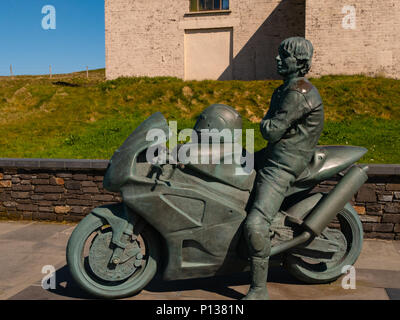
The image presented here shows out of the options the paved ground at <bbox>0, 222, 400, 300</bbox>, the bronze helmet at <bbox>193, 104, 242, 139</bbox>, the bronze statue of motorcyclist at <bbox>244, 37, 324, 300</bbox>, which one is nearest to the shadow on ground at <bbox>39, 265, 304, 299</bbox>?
the paved ground at <bbox>0, 222, 400, 300</bbox>

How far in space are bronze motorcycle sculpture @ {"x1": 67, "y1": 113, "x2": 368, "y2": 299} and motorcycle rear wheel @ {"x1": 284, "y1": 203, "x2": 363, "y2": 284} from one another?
0.27 m

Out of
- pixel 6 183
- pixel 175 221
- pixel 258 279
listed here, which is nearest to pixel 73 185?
pixel 6 183

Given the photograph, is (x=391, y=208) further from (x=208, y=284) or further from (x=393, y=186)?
(x=208, y=284)

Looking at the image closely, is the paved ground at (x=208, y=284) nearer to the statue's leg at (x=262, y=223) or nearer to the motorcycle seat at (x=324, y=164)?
the statue's leg at (x=262, y=223)

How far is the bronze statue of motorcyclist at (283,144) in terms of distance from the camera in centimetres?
335

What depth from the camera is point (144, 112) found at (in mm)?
12680

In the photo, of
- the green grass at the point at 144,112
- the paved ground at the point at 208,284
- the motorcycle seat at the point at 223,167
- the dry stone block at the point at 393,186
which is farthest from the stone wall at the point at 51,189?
the motorcycle seat at the point at 223,167

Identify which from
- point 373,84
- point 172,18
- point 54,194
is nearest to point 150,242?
point 54,194

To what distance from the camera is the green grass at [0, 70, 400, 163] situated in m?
9.46

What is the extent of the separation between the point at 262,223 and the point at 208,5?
20524 mm

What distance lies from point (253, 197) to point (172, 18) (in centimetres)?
1975

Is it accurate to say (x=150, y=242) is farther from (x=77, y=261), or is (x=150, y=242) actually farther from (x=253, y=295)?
(x=253, y=295)

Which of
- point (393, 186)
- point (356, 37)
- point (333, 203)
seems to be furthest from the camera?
point (356, 37)

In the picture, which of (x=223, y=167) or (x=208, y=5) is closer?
(x=223, y=167)
